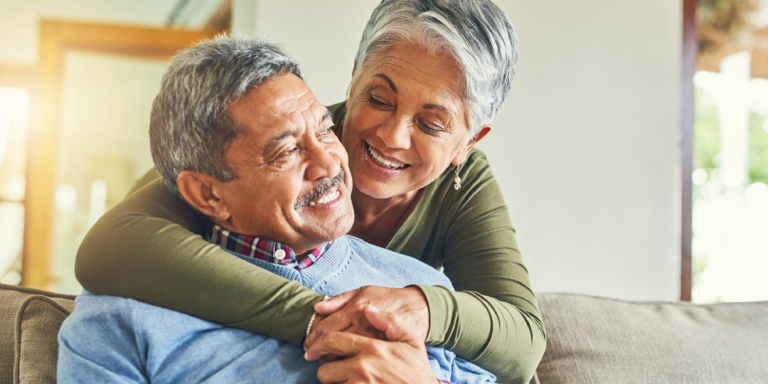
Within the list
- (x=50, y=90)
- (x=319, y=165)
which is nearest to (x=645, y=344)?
(x=319, y=165)

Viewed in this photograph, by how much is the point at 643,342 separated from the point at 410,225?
686mm

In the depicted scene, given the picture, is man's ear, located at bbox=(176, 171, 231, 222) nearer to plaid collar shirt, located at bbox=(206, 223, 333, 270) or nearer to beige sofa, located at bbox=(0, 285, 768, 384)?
plaid collar shirt, located at bbox=(206, 223, 333, 270)

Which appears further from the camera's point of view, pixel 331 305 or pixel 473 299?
pixel 473 299

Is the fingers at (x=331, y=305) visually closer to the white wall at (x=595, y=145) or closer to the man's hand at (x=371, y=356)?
the man's hand at (x=371, y=356)

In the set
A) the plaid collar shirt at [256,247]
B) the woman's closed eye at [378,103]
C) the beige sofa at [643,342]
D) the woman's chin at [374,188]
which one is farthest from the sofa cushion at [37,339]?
the woman's closed eye at [378,103]

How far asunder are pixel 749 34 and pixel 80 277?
4.30 metres

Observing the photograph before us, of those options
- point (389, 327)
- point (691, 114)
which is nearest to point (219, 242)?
point (389, 327)

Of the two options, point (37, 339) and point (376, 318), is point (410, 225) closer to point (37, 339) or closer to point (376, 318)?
point (376, 318)

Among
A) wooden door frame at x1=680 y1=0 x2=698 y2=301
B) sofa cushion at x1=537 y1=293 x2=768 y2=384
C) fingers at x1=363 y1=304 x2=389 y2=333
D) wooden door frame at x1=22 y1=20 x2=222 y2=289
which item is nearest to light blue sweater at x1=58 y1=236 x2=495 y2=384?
fingers at x1=363 y1=304 x2=389 y2=333

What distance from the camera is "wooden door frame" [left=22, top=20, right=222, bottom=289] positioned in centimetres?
339

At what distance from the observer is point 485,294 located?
1511 mm

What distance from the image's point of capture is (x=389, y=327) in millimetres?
1125

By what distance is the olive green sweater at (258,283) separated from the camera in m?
1.11

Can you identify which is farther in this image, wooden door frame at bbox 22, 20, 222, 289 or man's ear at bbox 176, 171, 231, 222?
wooden door frame at bbox 22, 20, 222, 289
